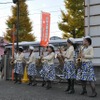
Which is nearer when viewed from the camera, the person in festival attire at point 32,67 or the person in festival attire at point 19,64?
the person in festival attire at point 32,67

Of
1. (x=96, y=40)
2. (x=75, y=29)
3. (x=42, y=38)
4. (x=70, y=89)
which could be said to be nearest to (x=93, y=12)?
(x=96, y=40)

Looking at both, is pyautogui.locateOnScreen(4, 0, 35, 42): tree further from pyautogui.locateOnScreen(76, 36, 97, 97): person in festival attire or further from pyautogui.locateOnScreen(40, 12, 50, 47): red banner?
pyautogui.locateOnScreen(76, 36, 97, 97): person in festival attire

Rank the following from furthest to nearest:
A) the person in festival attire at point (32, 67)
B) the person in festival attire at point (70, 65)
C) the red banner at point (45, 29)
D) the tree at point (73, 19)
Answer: the tree at point (73, 19) → the red banner at point (45, 29) → the person in festival attire at point (32, 67) → the person in festival attire at point (70, 65)

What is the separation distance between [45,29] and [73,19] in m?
22.3

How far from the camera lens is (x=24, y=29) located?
46562 mm

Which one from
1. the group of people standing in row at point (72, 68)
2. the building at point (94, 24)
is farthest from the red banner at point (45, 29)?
the group of people standing in row at point (72, 68)

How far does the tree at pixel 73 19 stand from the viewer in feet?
123

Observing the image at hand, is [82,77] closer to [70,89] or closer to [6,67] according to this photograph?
[70,89]

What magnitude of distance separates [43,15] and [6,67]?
3.30 m

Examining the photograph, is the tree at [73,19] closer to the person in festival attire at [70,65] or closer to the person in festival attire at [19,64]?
the person in festival attire at [19,64]

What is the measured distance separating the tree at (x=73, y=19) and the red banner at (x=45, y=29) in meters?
21.6

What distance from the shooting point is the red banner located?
15.4m

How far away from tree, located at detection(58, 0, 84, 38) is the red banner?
21.6 metres

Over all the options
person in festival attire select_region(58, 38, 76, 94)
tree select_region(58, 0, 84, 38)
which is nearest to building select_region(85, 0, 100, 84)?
person in festival attire select_region(58, 38, 76, 94)
